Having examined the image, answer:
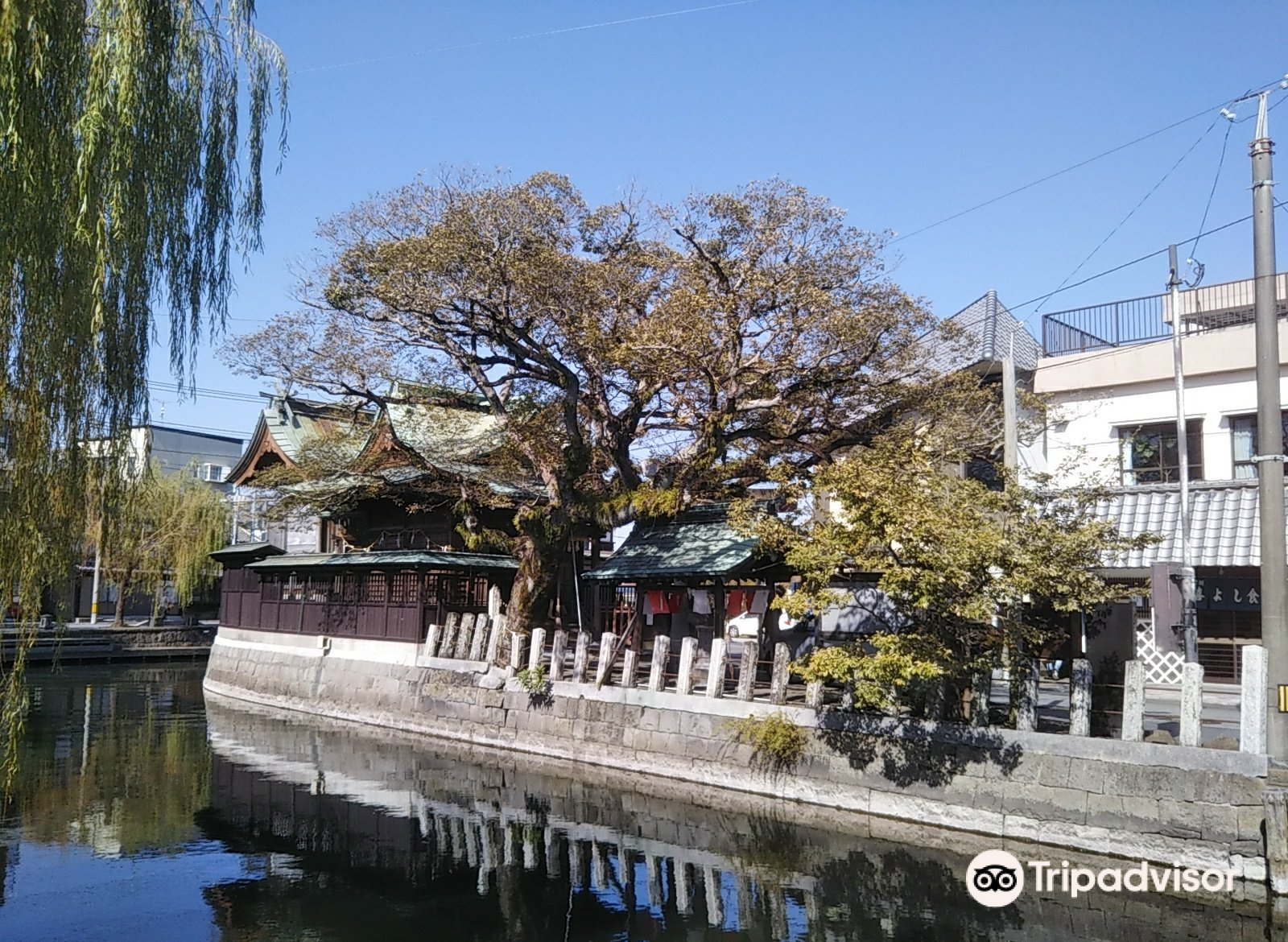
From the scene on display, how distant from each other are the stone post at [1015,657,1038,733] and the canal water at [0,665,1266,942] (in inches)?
74.9

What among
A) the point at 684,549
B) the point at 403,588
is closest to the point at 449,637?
the point at 403,588

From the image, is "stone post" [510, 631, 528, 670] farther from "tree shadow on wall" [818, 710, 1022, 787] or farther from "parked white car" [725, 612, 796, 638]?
"tree shadow on wall" [818, 710, 1022, 787]

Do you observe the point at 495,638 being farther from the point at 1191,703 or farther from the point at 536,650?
the point at 1191,703

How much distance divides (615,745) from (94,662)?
31418mm

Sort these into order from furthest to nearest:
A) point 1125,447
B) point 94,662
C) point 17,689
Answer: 1. point 94,662
2. point 1125,447
3. point 17,689

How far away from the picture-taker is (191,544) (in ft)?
149

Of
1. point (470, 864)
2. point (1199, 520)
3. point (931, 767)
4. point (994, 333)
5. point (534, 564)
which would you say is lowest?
point (470, 864)

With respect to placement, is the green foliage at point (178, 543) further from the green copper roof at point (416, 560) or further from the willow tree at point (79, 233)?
the willow tree at point (79, 233)

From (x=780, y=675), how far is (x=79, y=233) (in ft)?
42.1

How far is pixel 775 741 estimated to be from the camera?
1655 cm

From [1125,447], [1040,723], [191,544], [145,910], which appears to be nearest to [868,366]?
[1125,447]

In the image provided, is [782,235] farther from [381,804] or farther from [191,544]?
[191,544]

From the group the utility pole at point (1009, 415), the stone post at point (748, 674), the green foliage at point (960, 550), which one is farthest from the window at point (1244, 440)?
the stone post at point (748, 674)

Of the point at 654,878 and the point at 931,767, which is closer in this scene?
the point at 654,878
